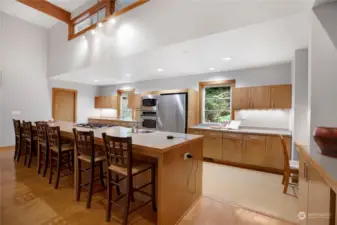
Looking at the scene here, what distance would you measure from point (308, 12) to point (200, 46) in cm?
140

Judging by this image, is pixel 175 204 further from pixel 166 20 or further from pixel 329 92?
pixel 166 20

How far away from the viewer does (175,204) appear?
1.86m

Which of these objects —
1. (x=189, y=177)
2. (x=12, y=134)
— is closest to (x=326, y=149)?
(x=189, y=177)

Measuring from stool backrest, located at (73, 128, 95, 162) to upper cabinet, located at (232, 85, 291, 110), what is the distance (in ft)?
10.8

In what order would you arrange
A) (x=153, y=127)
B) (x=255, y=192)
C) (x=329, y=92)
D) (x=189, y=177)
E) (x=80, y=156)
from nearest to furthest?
(x=329, y=92) < (x=189, y=177) < (x=80, y=156) < (x=255, y=192) < (x=153, y=127)

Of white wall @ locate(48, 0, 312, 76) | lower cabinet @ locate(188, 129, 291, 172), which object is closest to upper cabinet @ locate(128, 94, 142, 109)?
white wall @ locate(48, 0, 312, 76)

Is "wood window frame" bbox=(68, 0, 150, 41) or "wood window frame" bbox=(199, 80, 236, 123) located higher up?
"wood window frame" bbox=(68, 0, 150, 41)

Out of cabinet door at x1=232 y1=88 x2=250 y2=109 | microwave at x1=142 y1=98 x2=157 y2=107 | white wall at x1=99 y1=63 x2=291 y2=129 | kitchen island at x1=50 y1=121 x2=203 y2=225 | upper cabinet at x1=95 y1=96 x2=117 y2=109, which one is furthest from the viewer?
upper cabinet at x1=95 y1=96 x2=117 y2=109

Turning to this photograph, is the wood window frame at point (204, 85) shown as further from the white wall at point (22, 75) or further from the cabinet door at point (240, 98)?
the white wall at point (22, 75)

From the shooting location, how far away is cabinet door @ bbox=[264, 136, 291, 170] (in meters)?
3.29

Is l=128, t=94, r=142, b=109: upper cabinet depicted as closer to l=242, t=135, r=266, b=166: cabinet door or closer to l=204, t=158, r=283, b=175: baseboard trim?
l=204, t=158, r=283, b=175: baseboard trim

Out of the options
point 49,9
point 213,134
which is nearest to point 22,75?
point 49,9

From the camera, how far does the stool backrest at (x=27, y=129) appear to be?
3.45 m

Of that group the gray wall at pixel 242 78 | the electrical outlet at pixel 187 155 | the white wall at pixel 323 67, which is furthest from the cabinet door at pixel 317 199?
the gray wall at pixel 242 78
